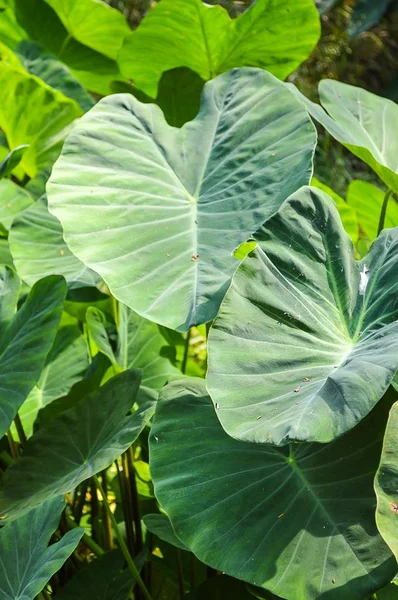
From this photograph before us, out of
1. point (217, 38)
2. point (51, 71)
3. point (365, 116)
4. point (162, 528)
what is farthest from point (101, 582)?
point (51, 71)

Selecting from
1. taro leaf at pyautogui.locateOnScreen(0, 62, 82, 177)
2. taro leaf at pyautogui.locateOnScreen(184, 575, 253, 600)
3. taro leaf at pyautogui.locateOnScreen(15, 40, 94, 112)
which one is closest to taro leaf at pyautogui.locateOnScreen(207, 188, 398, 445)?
taro leaf at pyautogui.locateOnScreen(184, 575, 253, 600)

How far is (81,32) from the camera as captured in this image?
2074 millimetres

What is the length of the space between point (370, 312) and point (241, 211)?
29cm

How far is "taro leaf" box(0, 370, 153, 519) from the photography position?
1.11m

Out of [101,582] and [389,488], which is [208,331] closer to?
[389,488]

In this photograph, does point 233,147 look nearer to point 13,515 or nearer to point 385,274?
point 385,274

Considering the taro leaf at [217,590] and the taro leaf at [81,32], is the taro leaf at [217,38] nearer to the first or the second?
the taro leaf at [81,32]

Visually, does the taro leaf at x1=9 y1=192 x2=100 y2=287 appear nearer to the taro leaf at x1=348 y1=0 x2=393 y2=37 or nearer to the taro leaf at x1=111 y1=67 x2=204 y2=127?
the taro leaf at x1=111 y1=67 x2=204 y2=127

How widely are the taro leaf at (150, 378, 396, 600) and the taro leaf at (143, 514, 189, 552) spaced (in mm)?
103

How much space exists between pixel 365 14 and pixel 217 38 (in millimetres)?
3921

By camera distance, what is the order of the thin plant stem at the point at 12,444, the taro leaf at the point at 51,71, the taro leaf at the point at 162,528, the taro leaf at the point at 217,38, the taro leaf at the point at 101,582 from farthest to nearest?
the taro leaf at the point at 51,71 → the taro leaf at the point at 217,38 → the thin plant stem at the point at 12,444 → the taro leaf at the point at 101,582 → the taro leaf at the point at 162,528

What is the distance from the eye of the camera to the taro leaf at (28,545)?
0.89 m

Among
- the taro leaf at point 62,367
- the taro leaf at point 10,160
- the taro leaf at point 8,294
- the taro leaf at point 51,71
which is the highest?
the taro leaf at point 10,160

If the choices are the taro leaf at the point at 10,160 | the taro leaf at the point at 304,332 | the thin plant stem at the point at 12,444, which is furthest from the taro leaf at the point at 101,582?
the taro leaf at the point at 10,160
